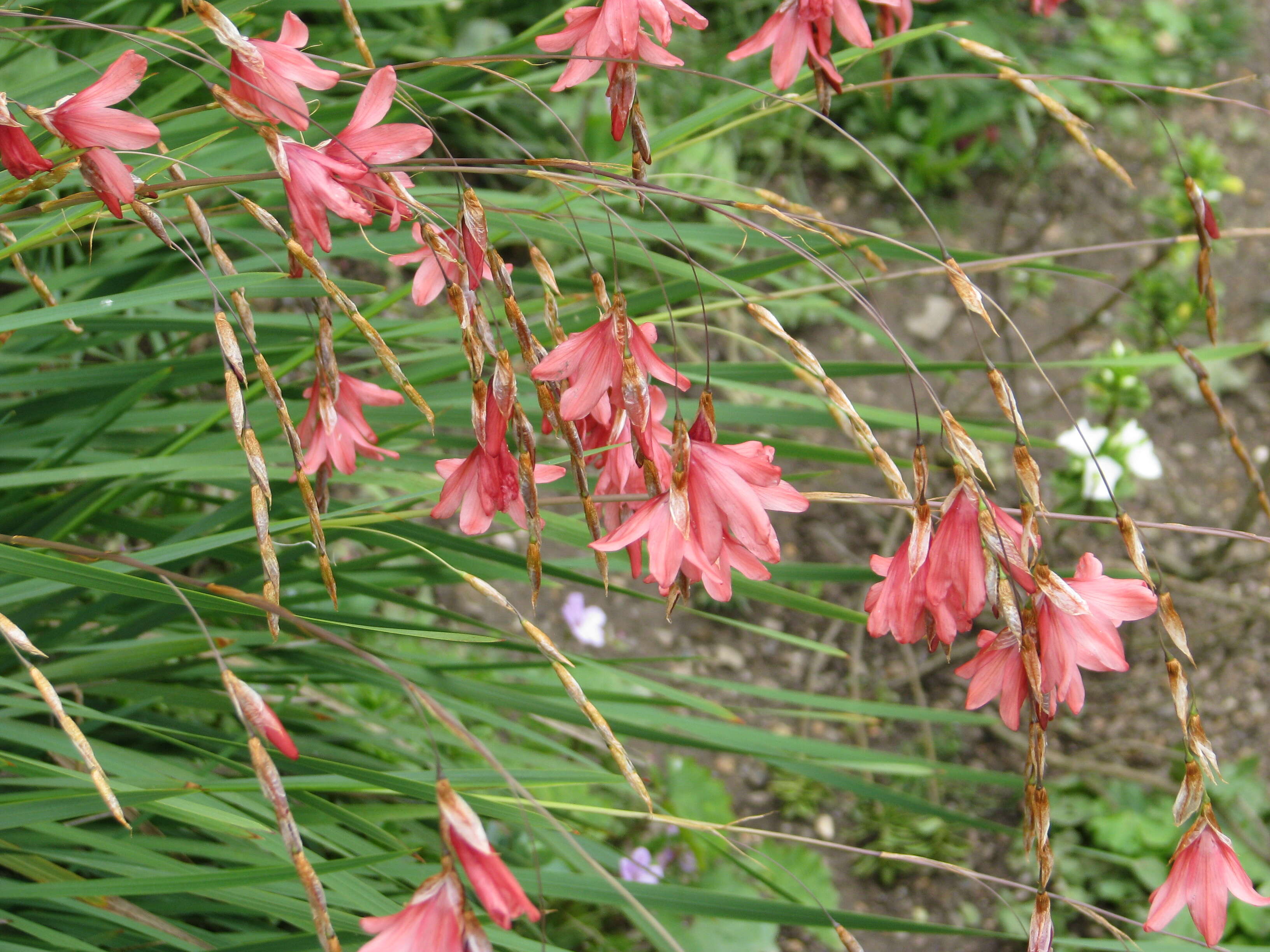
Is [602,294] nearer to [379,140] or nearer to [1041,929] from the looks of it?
[379,140]

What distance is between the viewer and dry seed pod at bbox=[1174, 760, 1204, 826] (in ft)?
2.38

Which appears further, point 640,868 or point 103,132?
point 640,868

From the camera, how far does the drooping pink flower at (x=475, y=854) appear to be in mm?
544

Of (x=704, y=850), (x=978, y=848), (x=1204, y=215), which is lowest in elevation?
(x=978, y=848)

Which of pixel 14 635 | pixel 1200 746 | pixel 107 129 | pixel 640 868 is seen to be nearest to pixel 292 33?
pixel 107 129

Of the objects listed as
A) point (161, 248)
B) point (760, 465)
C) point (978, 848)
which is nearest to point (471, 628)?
point (161, 248)

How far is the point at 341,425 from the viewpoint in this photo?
96cm

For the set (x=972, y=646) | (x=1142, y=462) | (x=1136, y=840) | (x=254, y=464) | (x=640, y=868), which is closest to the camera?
(x=254, y=464)

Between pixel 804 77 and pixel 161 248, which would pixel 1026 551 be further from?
pixel 161 248

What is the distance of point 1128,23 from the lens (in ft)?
12.0

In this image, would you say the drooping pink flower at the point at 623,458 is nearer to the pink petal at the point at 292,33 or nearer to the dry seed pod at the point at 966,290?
the dry seed pod at the point at 966,290

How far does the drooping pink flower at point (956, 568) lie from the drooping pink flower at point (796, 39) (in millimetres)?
442

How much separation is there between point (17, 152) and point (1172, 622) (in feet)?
2.79

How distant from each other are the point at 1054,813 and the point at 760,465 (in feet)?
5.41
